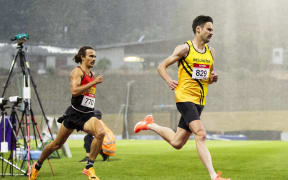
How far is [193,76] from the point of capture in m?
7.59

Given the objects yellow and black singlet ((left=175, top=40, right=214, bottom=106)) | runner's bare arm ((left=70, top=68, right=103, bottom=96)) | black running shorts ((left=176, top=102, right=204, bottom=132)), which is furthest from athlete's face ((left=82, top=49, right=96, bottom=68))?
black running shorts ((left=176, top=102, right=204, bottom=132))

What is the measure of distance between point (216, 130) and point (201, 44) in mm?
34254

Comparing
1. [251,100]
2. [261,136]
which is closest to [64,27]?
[251,100]

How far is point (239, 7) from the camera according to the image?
55000 millimetres

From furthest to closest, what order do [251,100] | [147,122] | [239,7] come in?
[239,7]
[251,100]
[147,122]

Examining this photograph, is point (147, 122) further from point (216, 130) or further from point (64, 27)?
point (64, 27)

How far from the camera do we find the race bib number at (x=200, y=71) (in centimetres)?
756

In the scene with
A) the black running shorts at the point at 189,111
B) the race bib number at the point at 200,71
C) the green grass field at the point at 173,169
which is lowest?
the green grass field at the point at 173,169

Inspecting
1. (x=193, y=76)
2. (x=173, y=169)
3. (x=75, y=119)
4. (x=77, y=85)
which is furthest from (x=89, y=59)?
(x=173, y=169)

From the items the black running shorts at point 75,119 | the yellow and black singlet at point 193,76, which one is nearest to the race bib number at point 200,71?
the yellow and black singlet at point 193,76

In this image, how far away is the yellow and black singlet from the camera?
24.8 ft

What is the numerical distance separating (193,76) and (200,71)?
11cm

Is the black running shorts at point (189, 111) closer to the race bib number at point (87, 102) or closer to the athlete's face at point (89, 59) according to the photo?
the race bib number at point (87, 102)

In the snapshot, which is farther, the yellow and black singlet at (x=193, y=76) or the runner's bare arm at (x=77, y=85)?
the runner's bare arm at (x=77, y=85)
